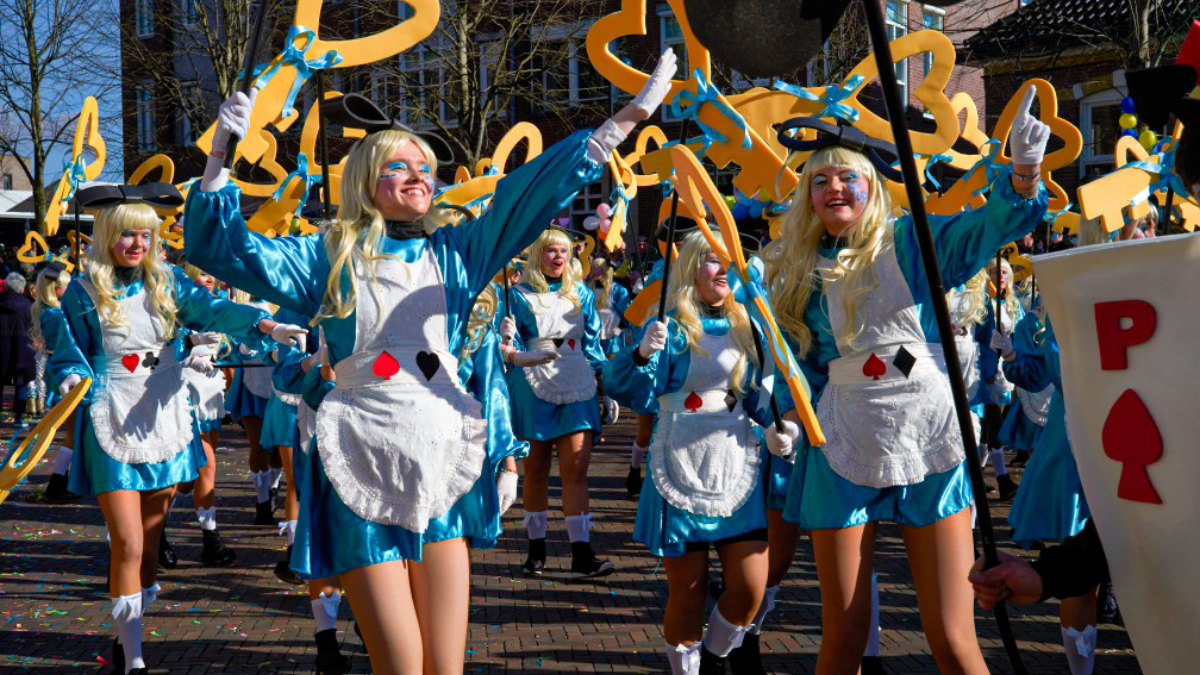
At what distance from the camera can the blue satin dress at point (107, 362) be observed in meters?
5.08

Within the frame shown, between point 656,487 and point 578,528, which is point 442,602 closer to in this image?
point 656,487

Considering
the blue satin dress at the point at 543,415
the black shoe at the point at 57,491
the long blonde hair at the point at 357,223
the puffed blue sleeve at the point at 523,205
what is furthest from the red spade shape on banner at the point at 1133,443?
the black shoe at the point at 57,491

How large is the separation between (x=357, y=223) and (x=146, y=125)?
997 inches

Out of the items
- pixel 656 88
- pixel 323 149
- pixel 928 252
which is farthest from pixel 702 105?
pixel 928 252

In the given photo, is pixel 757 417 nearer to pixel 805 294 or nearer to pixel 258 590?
pixel 805 294

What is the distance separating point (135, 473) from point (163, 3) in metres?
19.8

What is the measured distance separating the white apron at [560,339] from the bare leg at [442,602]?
13.6ft

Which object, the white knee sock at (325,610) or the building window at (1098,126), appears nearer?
the white knee sock at (325,610)

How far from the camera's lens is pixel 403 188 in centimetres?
342

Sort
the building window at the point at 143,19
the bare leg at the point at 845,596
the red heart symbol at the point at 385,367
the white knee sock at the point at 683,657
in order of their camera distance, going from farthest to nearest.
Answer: the building window at the point at 143,19, the white knee sock at the point at 683,657, the bare leg at the point at 845,596, the red heart symbol at the point at 385,367

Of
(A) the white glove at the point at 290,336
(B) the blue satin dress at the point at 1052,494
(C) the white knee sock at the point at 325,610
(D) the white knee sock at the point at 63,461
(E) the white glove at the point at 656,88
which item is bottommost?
(C) the white knee sock at the point at 325,610

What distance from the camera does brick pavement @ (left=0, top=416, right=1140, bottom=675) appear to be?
5.29 meters

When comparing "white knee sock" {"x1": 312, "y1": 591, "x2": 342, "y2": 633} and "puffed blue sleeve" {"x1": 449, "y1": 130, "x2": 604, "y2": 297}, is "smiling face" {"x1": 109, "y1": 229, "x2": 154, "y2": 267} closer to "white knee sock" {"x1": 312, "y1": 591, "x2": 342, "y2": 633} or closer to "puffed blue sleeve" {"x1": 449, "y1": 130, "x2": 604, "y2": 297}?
"white knee sock" {"x1": 312, "y1": 591, "x2": 342, "y2": 633}

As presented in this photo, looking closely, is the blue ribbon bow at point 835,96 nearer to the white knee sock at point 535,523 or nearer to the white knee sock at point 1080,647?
the white knee sock at point 1080,647
